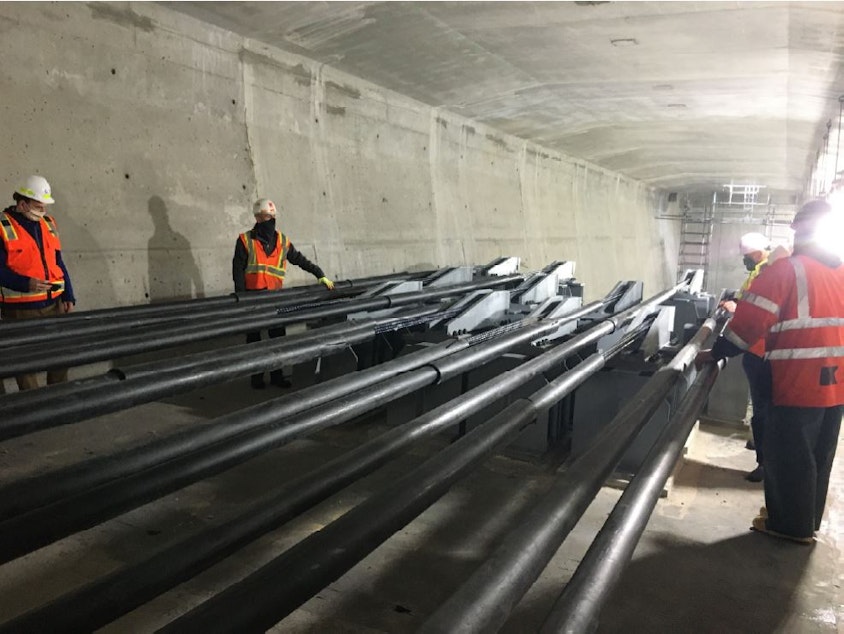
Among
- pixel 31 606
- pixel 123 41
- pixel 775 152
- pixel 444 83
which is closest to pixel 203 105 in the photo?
pixel 123 41

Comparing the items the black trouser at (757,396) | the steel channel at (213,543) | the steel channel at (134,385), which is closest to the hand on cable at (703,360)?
the black trouser at (757,396)

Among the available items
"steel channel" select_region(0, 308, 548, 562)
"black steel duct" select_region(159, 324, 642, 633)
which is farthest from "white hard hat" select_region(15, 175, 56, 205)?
"black steel duct" select_region(159, 324, 642, 633)

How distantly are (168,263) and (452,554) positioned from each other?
3.74 meters

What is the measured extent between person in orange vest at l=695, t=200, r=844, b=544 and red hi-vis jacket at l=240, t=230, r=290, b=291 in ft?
11.5

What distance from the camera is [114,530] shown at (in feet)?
9.48

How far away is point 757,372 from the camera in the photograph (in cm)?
387

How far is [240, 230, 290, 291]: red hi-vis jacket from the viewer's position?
17.2ft

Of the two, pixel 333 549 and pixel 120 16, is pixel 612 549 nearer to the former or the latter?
pixel 333 549

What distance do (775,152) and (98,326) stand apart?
12.0 m

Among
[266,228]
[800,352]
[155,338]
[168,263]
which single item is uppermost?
[266,228]

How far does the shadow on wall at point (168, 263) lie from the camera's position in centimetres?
536

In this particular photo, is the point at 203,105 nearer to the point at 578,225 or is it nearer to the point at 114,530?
the point at 114,530

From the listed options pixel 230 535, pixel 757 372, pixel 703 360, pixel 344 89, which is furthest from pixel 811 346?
pixel 344 89

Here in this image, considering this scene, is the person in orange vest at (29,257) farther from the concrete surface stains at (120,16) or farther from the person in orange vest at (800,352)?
the person in orange vest at (800,352)
